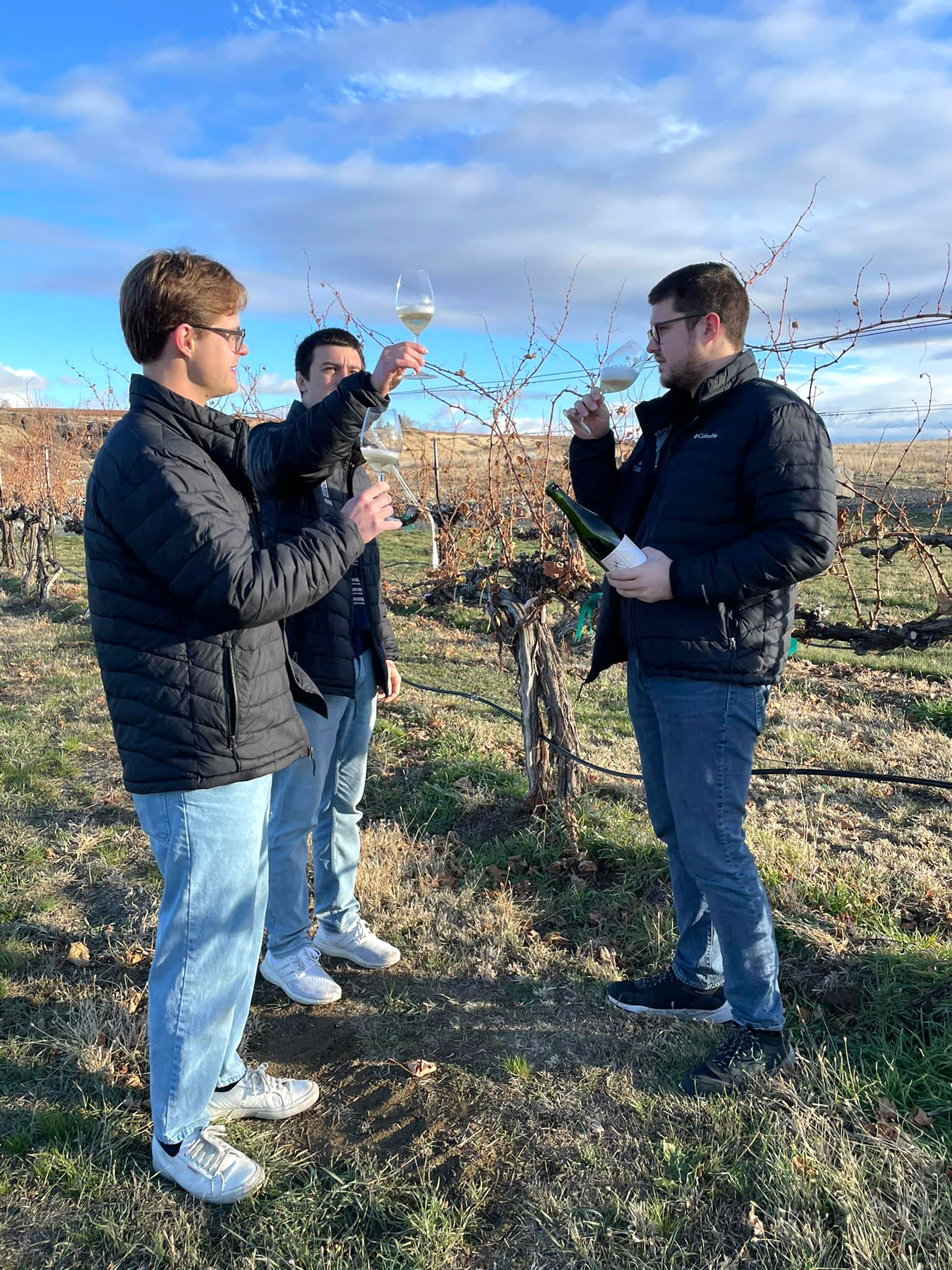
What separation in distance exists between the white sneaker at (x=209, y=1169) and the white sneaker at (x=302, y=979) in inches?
31.4

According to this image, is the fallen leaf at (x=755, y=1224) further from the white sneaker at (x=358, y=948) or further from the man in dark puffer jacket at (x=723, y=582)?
the white sneaker at (x=358, y=948)

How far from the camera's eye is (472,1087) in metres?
2.66

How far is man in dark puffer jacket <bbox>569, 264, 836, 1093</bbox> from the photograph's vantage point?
228 cm

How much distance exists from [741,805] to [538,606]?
1946mm

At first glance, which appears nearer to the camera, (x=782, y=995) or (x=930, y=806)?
(x=782, y=995)

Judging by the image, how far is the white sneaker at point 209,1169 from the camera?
2223 mm

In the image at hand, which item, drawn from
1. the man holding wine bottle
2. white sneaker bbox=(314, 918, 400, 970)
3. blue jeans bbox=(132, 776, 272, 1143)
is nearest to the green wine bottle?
the man holding wine bottle

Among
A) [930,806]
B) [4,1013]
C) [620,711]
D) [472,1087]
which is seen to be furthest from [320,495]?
[620,711]

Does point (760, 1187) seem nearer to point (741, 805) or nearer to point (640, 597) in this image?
point (741, 805)

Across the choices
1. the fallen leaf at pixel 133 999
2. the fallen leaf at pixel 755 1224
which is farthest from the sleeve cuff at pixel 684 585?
the fallen leaf at pixel 133 999

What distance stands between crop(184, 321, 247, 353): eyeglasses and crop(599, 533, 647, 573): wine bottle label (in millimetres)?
1127

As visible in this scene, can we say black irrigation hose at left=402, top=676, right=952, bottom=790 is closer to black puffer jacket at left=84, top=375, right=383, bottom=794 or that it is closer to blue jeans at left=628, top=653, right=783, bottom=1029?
blue jeans at left=628, top=653, right=783, bottom=1029

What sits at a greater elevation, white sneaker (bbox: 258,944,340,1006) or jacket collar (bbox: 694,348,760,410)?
jacket collar (bbox: 694,348,760,410)

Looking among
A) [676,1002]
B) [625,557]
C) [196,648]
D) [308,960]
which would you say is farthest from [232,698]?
[676,1002]
